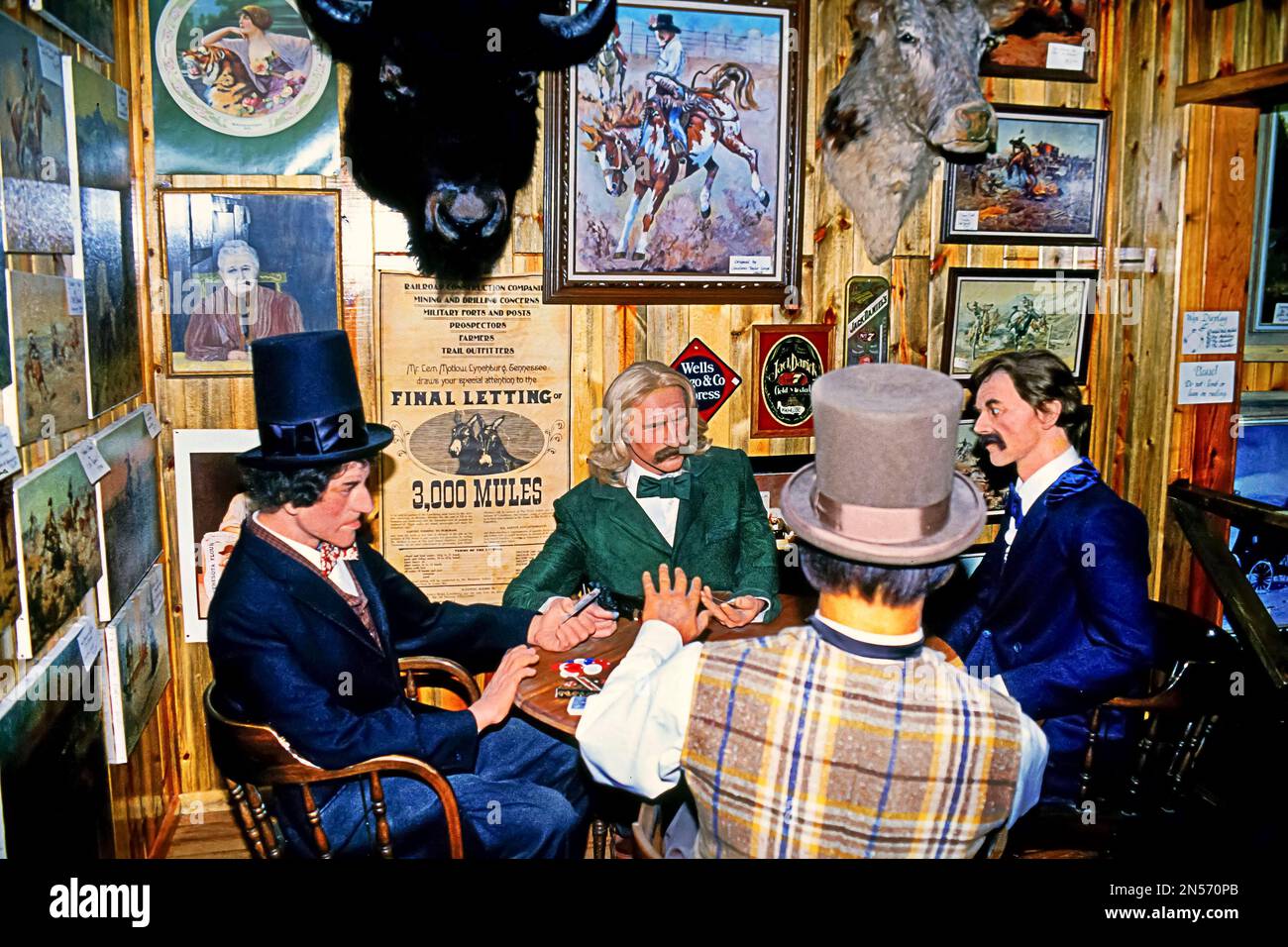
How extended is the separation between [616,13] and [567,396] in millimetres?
1521

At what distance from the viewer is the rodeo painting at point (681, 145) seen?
417 centimetres

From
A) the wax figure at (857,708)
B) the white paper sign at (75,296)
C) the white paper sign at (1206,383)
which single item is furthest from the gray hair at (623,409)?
the white paper sign at (1206,383)

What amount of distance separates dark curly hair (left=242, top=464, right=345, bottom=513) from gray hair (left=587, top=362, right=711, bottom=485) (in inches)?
53.4

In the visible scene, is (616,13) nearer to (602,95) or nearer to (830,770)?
(602,95)

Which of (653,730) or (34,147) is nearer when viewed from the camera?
(653,730)

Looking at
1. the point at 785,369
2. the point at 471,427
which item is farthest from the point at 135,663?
the point at 785,369

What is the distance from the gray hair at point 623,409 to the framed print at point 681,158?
1.57 ft

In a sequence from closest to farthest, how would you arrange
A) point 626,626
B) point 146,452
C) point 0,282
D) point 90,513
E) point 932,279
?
point 0,282
point 90,513
point 626,626
point 146,452
point 932,279

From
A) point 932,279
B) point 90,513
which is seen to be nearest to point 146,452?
point 90,513

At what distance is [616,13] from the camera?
4137mm

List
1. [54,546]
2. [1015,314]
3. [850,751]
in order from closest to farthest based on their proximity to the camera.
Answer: [850,751] → [54,546] → [1015,314]

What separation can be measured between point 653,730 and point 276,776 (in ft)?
3.73

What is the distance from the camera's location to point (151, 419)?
387cm

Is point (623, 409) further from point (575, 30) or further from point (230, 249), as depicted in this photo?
point (230, 249)
